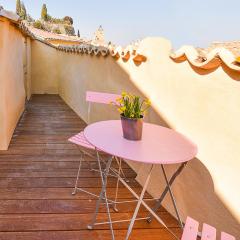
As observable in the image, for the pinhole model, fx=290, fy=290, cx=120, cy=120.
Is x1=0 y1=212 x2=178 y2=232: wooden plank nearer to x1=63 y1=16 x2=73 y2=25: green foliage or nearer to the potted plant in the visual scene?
the potted plant

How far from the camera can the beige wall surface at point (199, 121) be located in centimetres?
197

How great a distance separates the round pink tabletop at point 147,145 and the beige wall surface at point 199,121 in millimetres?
190

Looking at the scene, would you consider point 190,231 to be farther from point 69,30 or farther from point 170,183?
point 69,30

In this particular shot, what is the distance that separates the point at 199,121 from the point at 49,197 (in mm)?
1659

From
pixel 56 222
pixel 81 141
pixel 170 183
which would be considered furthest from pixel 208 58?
pixel 56 222

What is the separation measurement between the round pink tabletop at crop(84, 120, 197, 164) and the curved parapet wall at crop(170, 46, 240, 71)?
601mm

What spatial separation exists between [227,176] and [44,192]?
186 centimetres

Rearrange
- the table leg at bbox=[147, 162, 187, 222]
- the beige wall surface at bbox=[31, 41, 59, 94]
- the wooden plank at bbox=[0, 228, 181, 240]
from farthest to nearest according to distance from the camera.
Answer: the beige wall surface at bbox=[31, 41, 59, 94]
the wooden plank at bbox=[0, 228, 181, 240]
the table leg at bbox=[147, 162, 187, 222]

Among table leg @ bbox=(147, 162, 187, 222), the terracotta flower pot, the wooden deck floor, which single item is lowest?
the wooden deck floor

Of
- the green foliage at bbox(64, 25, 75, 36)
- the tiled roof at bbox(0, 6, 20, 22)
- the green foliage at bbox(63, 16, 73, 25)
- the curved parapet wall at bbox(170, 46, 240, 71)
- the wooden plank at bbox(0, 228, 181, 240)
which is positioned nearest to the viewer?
the curved parapet wall at bbox(170, 46, 240, 71)

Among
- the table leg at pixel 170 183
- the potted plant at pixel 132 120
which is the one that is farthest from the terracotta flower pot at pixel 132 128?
the table leg at pixel 170 183

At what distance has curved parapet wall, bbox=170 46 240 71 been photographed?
6.11ft

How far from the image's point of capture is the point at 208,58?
2033 mm

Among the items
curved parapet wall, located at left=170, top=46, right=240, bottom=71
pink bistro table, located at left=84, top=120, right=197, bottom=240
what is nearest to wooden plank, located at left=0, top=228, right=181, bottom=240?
pink bistro table, located at left=84, top=120, right=197, bottom=240
